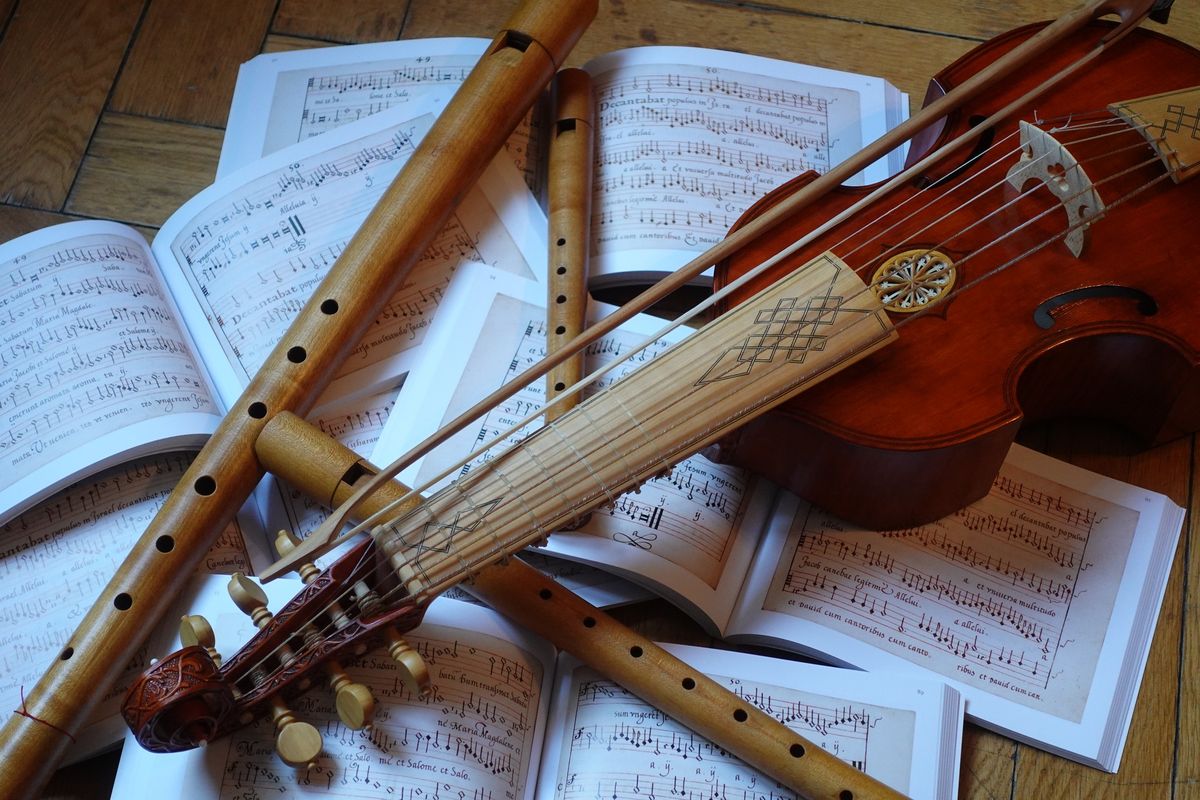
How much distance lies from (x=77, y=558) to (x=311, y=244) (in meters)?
0.50

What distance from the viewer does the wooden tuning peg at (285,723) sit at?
43.7 inches

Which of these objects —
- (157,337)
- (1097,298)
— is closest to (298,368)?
(157,337)

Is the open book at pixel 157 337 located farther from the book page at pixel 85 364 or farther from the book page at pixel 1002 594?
the book page at pixel 1002 594

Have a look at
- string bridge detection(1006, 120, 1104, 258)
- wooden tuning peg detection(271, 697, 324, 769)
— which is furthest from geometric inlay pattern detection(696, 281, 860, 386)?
wooden tuning peg detection(271, 697, 324, 769)

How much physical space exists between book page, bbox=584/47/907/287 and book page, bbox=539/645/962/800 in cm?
54

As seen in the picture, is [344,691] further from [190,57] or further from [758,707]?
[190,57]

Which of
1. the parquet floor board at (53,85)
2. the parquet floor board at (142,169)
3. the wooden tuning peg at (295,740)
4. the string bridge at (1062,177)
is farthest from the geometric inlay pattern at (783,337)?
the parquet floor board at (53,85)

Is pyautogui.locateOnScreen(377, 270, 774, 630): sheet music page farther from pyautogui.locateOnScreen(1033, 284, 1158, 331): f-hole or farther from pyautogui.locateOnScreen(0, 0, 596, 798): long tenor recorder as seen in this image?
pyautogui.locateOnScreen(1033, 284, 1158, 331): f-hole

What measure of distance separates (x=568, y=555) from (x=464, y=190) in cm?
49

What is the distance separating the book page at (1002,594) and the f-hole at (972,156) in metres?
0.38

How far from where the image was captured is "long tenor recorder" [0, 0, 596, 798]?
1.17 meters

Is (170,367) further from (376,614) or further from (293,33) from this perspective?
(293,33)

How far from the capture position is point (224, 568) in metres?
1.37

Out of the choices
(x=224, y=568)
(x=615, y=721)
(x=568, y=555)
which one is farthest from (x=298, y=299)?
(x=615, y=721)
